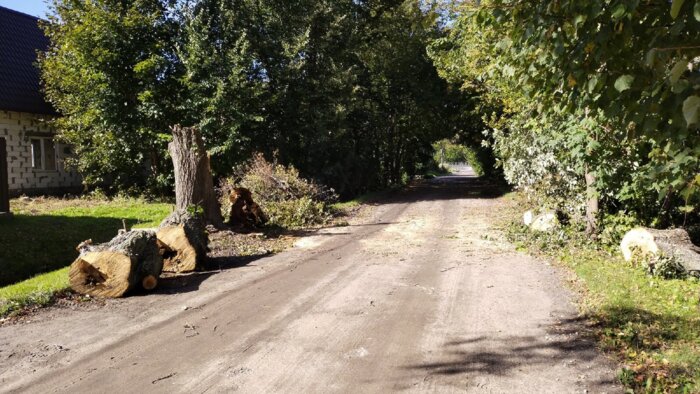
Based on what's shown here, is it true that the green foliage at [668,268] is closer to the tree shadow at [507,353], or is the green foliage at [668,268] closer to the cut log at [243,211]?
the tree shadow at [507,353]

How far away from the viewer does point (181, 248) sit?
8.59 meters

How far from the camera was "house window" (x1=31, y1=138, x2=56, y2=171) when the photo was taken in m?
19.8

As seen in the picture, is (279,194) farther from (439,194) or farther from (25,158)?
(439,194)

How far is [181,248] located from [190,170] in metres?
3.28

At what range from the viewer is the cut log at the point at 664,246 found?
7.69 metres

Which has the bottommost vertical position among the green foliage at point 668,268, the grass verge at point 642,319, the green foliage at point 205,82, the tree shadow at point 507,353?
the tree shadow at point 507,353

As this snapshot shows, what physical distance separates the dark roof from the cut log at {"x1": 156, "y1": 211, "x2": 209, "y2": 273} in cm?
1311

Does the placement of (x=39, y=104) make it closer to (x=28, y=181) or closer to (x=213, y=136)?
(x=28, y=181)

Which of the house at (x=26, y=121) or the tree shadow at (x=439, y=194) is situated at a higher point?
the house at (x=26, y=121)

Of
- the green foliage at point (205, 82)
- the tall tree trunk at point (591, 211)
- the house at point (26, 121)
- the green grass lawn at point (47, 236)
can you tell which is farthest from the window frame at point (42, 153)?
the tall tree trunk at point (591, 211)

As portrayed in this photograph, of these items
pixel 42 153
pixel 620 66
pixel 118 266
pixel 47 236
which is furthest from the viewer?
pixel 42 153

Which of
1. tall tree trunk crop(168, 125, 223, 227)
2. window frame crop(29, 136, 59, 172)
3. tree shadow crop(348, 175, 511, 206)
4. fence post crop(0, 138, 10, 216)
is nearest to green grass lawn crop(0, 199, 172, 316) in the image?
fence post crop(0, 138, 10, 216)

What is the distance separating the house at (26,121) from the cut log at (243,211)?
34.5 ft

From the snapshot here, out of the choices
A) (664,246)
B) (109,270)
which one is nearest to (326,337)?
(109,270)
